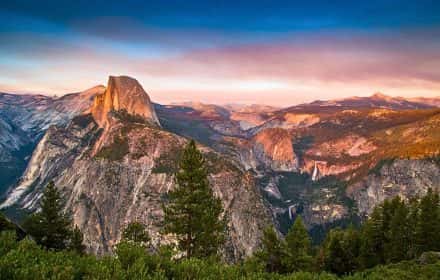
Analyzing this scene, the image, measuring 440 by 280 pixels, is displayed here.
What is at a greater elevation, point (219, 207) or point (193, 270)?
A: point (193, 270)

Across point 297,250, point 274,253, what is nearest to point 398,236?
point 297,250

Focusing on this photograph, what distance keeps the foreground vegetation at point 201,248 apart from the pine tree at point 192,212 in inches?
4.6

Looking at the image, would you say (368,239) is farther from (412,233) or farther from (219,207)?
(219,207)

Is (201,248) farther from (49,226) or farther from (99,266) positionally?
(99,266)

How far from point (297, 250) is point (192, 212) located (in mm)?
20516

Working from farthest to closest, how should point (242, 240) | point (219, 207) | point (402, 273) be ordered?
point (242, 240) → point (219, 207) → point (402, 273)

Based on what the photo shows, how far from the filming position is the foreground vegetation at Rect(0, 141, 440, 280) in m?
10.1

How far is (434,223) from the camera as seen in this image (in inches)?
2446

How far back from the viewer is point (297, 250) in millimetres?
50406

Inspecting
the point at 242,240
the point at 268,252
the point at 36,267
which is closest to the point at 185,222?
the point at 268,252

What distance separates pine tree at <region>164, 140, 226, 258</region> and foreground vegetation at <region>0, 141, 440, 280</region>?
0.39 ft

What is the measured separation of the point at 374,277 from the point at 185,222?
87.2 ft

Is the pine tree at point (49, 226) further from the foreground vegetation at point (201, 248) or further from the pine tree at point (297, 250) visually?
the pine tree at point (297, 250)

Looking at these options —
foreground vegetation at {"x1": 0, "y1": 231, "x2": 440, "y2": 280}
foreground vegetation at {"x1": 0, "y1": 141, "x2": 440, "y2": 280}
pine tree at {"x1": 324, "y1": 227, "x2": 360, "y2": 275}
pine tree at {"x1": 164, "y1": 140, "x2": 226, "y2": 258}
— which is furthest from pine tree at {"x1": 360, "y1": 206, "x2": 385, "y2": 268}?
foreground vegetation at {"x1": 0, "y1": 231, "x2": 440, "y2": 280}
